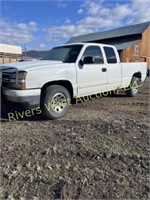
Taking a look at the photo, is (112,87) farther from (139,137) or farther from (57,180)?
(57,180)

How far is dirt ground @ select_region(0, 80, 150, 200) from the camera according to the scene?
107 inches

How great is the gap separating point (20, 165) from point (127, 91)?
631 cm

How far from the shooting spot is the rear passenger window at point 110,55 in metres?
7.07

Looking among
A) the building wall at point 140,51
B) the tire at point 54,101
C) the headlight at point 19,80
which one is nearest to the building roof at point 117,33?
the building wall at point 140,51

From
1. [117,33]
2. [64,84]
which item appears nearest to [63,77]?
[64,84]

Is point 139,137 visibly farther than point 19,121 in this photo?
No

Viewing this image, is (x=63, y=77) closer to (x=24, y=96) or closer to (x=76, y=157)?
(x=24, y=96)

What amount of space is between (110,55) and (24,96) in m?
3.57

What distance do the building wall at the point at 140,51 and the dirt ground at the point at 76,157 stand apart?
2953cm

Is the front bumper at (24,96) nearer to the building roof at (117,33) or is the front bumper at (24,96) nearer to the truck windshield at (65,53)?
the truck windshield at (65,53)

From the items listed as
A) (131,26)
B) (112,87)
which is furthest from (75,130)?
(131,26)

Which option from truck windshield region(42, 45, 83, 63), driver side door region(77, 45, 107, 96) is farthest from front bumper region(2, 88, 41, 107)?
truck windshield region(42, 45, 83, 63)

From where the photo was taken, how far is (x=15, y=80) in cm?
489

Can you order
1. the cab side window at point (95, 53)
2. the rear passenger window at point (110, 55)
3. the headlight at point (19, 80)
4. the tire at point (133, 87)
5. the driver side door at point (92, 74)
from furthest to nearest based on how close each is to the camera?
the tire at point (133, 87), the rear passenger window at point (110, 55), the cab side window at point (95, 53), the driver side door at point (92, 74), the headlight at point (19, 80)
